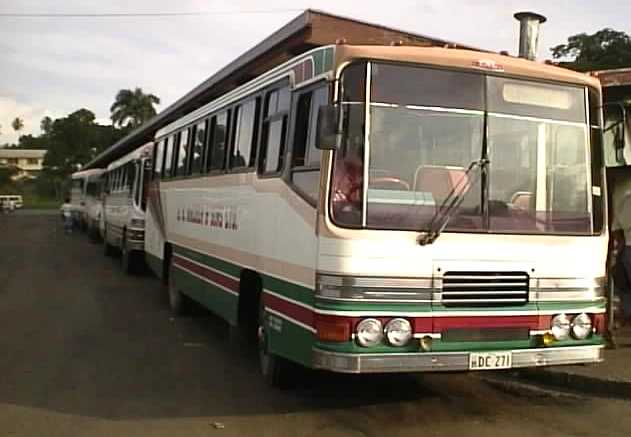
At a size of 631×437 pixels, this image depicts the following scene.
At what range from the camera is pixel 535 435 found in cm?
675

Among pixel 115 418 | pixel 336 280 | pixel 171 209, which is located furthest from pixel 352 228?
pixel 171 209

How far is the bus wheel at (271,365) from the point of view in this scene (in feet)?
26.1

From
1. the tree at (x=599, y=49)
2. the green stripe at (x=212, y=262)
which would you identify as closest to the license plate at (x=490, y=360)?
the green stripe at (x=212, y=262)

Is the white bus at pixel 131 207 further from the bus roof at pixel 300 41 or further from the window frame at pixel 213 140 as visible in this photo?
the window frame at pixel 213 140

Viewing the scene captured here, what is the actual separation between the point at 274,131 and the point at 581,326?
327 centimetres

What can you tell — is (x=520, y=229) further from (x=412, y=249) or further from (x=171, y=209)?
(x=171, y=209)

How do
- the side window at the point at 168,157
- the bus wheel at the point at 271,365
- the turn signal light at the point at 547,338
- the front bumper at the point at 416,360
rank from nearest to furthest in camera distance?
1. the front bumper at the point at 416,360
2. the turn signal light at the point at 547,338
3. the bus wheel at the point at 271,365
4. the side window at the point at 168,157

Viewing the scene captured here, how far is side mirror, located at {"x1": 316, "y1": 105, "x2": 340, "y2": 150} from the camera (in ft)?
20.9

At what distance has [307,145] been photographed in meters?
7.16

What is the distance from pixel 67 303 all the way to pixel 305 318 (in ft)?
28.9

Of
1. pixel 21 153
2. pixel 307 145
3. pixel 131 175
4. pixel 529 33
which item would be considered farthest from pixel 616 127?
pixel 21 153

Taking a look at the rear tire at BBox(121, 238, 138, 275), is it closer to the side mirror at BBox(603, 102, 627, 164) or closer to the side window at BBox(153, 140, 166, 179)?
the side window at BBox(153, 140, 166, 179)

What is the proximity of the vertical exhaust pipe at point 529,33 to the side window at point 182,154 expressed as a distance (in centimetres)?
537

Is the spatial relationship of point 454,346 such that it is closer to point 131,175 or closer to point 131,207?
point 131,207
